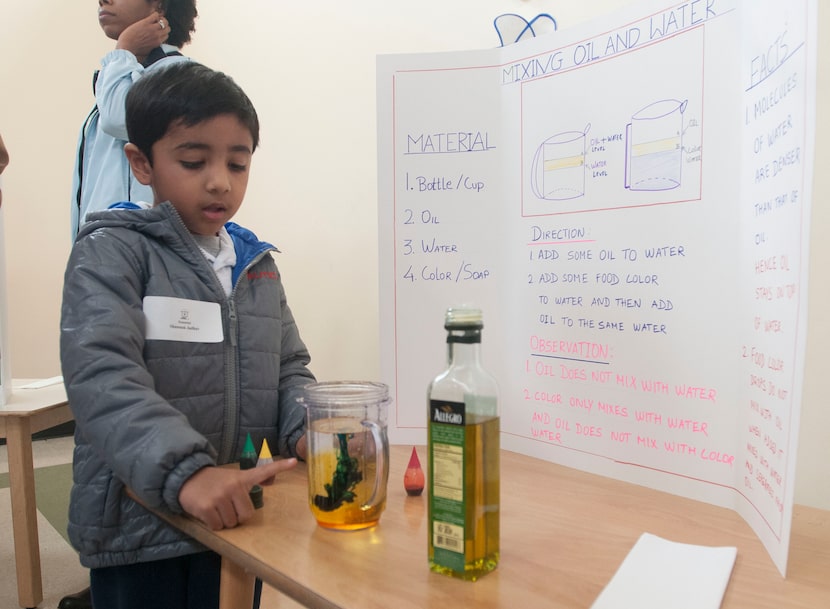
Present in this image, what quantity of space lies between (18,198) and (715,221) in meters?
3.55

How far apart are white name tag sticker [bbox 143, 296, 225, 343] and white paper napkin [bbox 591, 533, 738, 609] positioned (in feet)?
2.02

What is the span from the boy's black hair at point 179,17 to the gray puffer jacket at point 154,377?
0.99 metres

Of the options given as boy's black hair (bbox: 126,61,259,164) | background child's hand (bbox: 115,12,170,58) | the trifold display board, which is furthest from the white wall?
boy's black hair (bbox: 126,61,259,164)

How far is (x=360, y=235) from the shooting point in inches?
87.1

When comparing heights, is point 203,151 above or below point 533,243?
above

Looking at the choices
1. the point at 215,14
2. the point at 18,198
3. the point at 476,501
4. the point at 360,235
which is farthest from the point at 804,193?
the point at 18,198

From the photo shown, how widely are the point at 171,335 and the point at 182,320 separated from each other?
0.03 metres

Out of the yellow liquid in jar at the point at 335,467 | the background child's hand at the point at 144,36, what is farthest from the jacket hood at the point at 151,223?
the background child's hand at the point at 144,36

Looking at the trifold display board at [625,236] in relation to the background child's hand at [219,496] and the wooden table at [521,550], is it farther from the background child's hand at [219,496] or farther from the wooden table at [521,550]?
the background child's hand at [219,496]

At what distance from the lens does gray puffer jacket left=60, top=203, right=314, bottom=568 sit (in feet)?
2.30

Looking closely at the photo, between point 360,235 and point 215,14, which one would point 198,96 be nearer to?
point 360,235

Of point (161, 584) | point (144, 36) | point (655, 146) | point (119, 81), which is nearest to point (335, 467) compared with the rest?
point (161, 584)

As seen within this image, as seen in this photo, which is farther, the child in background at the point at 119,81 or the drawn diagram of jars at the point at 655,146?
the child in background at the point at 119,81

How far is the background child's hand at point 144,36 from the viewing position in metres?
1.62
